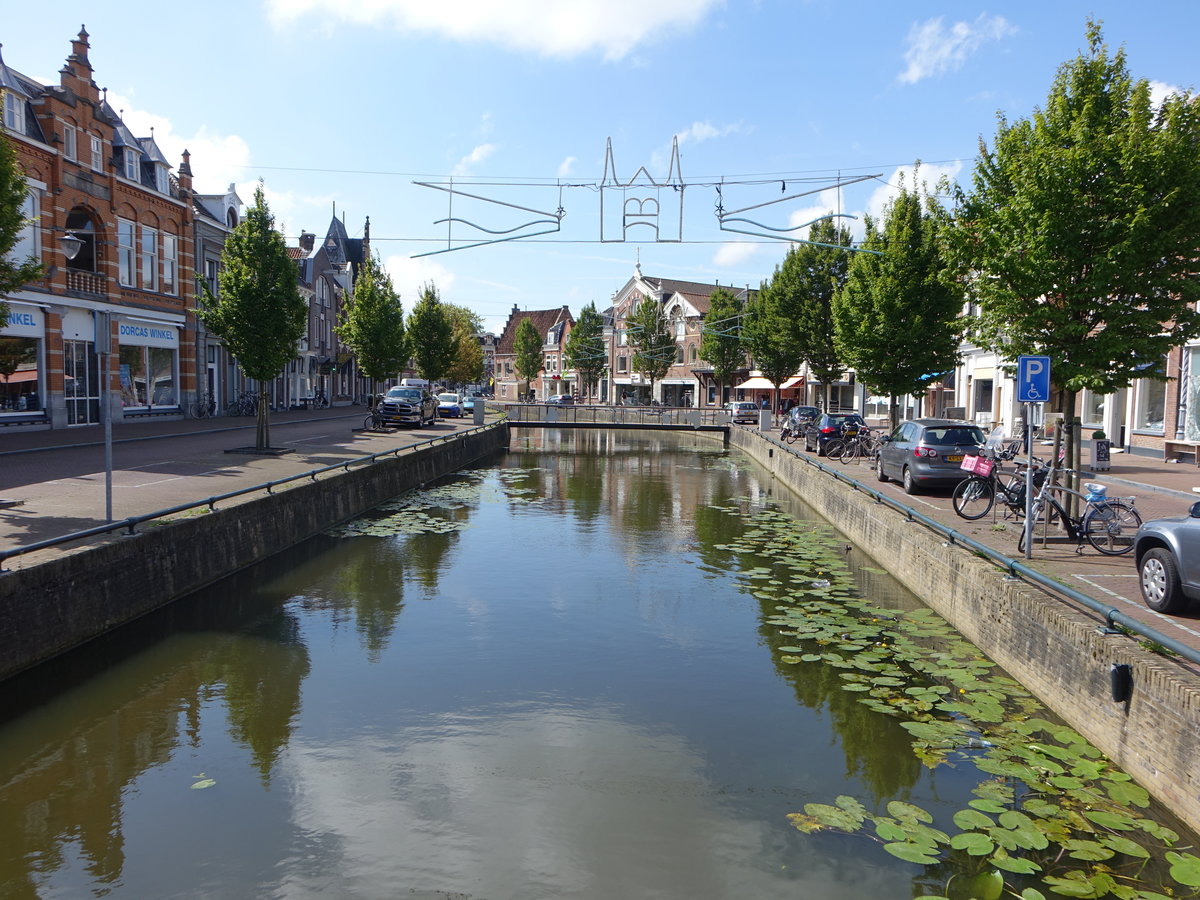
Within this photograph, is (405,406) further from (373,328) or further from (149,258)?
(149,258)

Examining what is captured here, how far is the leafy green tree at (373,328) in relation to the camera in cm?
4175

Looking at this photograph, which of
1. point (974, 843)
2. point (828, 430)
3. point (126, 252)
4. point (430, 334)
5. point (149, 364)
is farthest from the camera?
point (430, 334)

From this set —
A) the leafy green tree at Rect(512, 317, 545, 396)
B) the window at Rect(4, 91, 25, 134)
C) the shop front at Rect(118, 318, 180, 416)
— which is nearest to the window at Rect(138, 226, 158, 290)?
the shop front at Rect(118, 318, 180, 416)

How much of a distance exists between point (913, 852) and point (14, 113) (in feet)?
103

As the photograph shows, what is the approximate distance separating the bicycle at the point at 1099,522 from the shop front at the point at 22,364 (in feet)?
89.2

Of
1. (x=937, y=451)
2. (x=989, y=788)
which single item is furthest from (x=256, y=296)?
(x=989, y=788)

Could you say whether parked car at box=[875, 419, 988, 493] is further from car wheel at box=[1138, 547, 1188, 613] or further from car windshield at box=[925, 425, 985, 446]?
car wheel at box=[1138, 547, 1188, 613]

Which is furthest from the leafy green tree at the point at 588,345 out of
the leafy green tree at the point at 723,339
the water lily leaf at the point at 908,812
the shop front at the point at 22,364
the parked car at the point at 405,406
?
the water lily leaf at the point at 908,812

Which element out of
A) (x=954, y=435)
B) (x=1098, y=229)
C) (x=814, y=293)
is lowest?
(x=954, y=435)

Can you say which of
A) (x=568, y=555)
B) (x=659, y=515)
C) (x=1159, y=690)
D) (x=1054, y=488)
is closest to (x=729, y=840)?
(x=1159, y=690)

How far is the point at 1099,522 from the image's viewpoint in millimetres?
11492

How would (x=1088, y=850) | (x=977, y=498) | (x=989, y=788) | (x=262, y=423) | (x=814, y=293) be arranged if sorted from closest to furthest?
(x=1088, y=850), (x=989, y=788), (x=977, y=498), (x=262, y=423), (x=814, y=293)

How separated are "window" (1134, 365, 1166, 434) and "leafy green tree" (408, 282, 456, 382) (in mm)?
44824

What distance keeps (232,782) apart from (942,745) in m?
5.76
